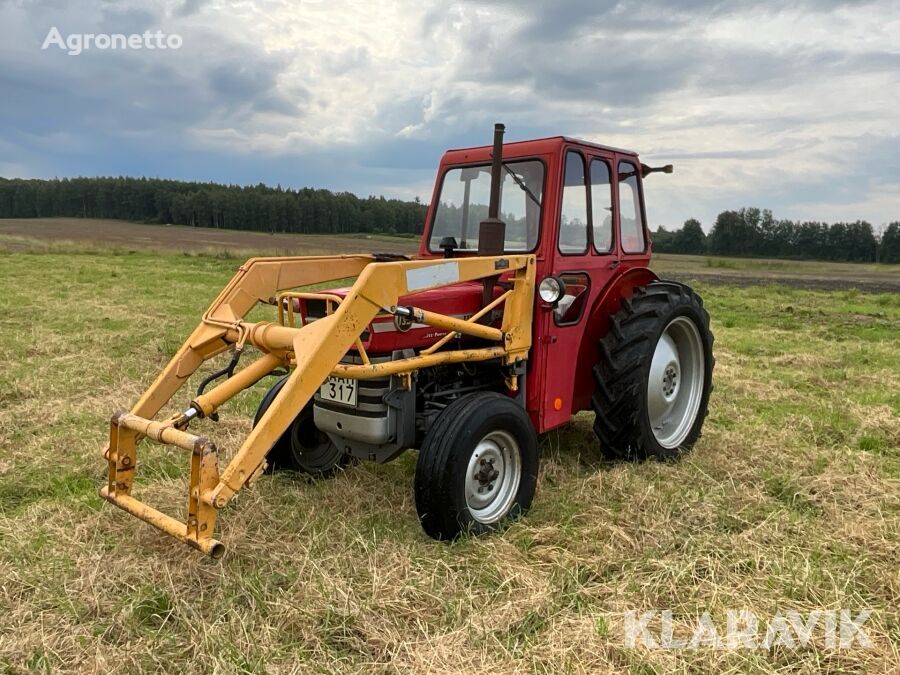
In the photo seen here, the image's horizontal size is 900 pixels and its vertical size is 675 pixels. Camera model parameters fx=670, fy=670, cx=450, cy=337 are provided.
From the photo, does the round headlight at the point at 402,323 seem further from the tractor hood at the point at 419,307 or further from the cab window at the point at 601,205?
the cab window at the point at 601,205

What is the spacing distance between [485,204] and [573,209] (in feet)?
2.15

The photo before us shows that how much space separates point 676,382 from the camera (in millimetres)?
5109

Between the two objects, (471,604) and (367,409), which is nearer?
(471,604)

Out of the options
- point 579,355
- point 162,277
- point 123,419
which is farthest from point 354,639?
point 162,277

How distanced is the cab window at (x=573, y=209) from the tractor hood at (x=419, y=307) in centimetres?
58

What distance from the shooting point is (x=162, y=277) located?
58.7ft

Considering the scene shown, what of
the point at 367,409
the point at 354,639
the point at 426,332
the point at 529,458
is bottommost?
the point at 354,639

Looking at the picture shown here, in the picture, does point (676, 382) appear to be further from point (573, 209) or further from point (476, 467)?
point (476, 467)

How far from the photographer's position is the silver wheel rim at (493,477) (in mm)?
3598

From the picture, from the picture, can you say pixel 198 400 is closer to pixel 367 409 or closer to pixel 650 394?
pixel 367 409

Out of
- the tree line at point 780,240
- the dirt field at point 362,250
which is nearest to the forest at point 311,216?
the tree line at point 780,240

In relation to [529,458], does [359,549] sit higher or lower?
lower

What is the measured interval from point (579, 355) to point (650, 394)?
0.68 metres

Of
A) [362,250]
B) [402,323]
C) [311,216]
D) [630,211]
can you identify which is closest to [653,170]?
[630,211]
